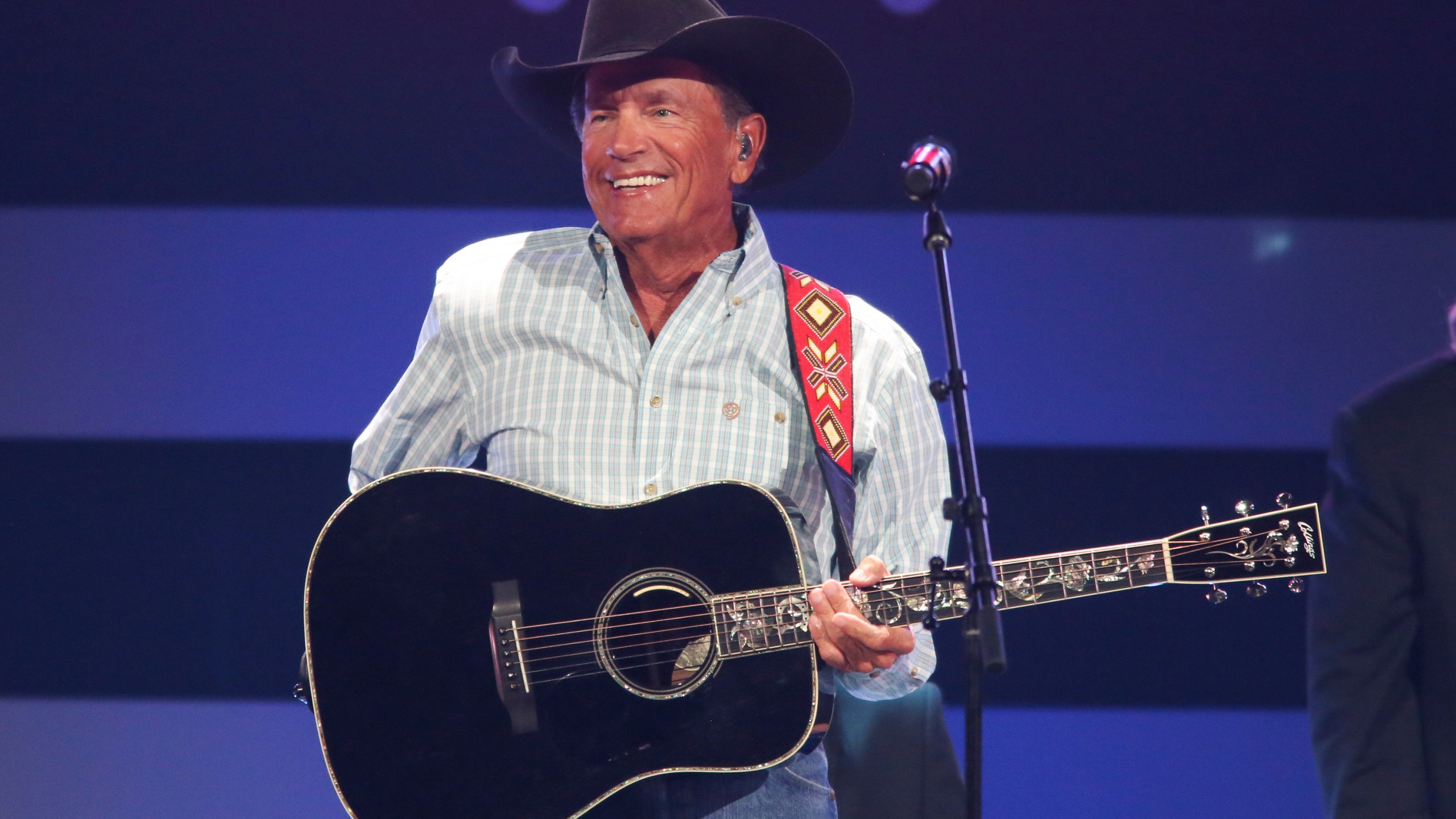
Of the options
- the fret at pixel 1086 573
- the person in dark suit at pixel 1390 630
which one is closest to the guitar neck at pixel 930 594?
the fret at pixel 1086 573

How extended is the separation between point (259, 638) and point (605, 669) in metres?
1.97

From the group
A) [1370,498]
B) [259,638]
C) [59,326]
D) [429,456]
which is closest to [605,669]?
[429,456]

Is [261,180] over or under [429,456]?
over

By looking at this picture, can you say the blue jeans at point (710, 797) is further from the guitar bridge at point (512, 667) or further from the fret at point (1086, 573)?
the fret at point (1086, 573)

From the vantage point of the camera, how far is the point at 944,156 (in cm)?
221

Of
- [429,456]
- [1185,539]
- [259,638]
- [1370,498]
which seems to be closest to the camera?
[1370,498]

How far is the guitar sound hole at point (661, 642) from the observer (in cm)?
249

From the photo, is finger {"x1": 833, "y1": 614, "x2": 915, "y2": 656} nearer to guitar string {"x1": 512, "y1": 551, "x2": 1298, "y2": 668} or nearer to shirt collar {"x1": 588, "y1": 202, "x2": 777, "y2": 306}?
guitar string {"x1": 512, "y1": 551, "x2": 1298, "y2": 668}

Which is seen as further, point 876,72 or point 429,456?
point 876,72

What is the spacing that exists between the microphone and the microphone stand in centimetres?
2

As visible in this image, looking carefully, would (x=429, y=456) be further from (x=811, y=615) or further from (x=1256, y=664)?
(x=1256, y=664)

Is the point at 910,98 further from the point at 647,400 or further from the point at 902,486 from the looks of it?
the point at 647,400

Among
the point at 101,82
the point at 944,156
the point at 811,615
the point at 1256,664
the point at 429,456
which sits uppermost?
the point at 101,82

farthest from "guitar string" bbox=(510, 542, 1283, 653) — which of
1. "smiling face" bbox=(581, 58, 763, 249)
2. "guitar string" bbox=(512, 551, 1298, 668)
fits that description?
"smiling face" bbox=(581, 58, 763, 249)
